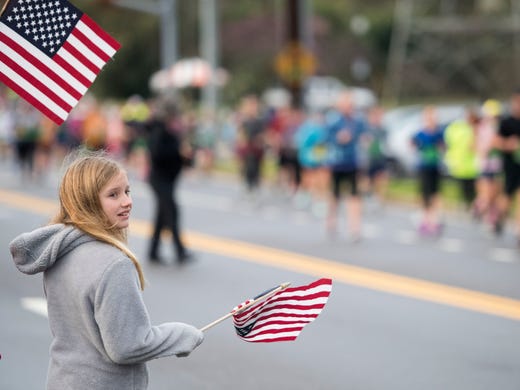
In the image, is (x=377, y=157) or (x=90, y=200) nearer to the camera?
(x=90, y=200)

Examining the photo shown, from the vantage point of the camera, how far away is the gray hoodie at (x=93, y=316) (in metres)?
3.35

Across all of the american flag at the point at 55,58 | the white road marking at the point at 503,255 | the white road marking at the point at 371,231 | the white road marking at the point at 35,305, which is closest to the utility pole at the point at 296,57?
the white road marking at the point at 371,231

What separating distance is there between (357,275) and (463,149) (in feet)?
18.3

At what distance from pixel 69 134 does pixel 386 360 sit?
22335mm

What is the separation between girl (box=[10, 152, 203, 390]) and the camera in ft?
11.0

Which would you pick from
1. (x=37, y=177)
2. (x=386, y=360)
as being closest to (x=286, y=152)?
(x=37, y=177)

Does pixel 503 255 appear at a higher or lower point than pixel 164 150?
lower

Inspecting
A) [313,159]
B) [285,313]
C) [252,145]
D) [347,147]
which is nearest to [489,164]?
[347,147]

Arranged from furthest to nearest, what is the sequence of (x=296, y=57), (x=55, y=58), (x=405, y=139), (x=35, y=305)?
(x=405, y=139)
(x=296, y=57)
(x=35, y=305)
(x=55, y=58)

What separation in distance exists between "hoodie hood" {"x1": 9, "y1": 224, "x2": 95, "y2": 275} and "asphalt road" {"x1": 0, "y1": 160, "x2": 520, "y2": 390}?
10.9 feet

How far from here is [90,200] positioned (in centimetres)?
350

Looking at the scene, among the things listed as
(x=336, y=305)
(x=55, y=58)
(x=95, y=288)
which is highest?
(x=55, y=58)

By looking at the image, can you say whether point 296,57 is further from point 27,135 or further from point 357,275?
point 357,275

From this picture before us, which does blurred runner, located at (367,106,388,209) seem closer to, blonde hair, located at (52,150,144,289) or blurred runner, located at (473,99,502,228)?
blurred runner, located at (473,99,502,228)
